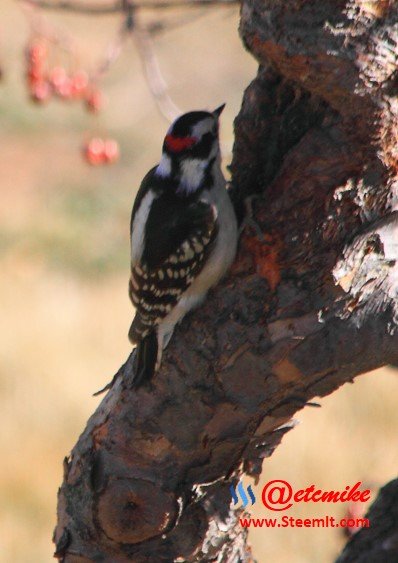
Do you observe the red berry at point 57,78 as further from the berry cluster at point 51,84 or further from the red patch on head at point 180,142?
the red patch on head at point 180,142

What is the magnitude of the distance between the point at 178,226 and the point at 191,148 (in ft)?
1.00

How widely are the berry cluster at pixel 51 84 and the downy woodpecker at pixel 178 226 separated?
4.91 feet

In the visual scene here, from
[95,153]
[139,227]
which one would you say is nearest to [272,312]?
[139,227]

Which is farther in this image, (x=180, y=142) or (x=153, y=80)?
(x=153, y=80)

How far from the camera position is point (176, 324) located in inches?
124

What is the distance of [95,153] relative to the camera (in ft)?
17.8

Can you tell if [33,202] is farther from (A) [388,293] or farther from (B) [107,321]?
(A) [388,293]

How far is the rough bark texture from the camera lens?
274 cm

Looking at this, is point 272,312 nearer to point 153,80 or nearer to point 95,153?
point 153,80

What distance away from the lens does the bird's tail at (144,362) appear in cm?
310

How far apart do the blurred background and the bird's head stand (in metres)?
0.69

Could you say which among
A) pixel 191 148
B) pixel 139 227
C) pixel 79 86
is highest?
pixel 79 86

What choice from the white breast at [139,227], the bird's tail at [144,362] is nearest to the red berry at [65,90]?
the white breast at [139,227]

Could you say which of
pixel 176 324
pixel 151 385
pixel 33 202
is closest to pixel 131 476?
pixel 151 385
